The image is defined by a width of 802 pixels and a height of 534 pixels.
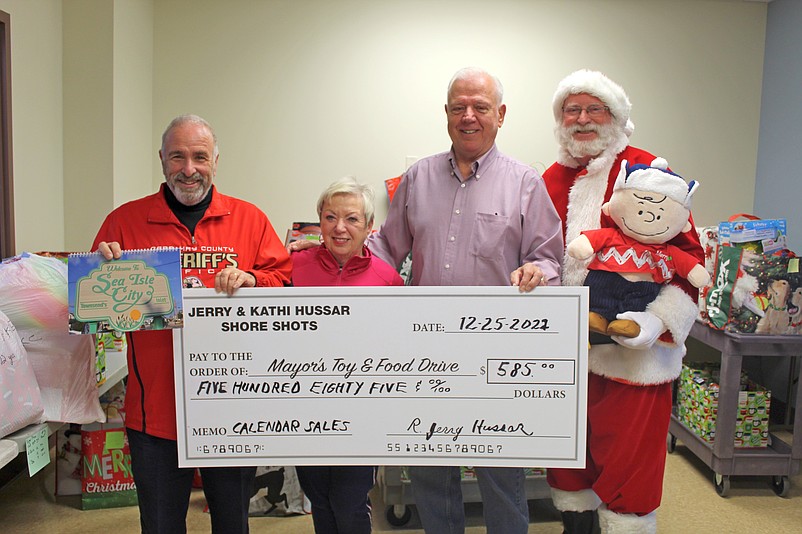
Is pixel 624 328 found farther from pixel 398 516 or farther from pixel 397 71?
pixel 397 71

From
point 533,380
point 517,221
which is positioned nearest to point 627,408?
point 533,380

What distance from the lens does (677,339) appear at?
6.37 feet

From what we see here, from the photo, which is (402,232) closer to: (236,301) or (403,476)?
(236,301)

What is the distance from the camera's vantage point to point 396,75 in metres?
3.66

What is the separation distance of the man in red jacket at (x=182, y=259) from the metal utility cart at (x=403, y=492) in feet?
3.38

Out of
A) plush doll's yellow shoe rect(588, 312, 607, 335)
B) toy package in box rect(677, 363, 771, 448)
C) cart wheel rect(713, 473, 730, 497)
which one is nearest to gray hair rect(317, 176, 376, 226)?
plush doll's yellow shoe rect(588, 312, 607, 335)

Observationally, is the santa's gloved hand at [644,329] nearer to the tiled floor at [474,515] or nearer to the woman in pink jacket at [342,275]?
the woman in pink jacket at [342,275]

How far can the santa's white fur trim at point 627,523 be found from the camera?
2008 millimetres

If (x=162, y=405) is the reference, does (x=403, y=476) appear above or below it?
below

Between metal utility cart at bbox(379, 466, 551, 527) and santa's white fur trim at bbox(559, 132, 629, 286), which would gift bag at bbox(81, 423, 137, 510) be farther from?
santa's white fur trim at bbox(559, 132, 629, 286)

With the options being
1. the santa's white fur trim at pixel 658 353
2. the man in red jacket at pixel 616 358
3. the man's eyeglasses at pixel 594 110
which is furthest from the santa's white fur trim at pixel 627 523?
the man's eyeglasses at pixel 594 110

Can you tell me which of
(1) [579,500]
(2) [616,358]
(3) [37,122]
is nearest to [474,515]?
(1) [579,500]

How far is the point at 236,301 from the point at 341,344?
0.29 m

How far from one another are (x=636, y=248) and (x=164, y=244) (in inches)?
53.6
